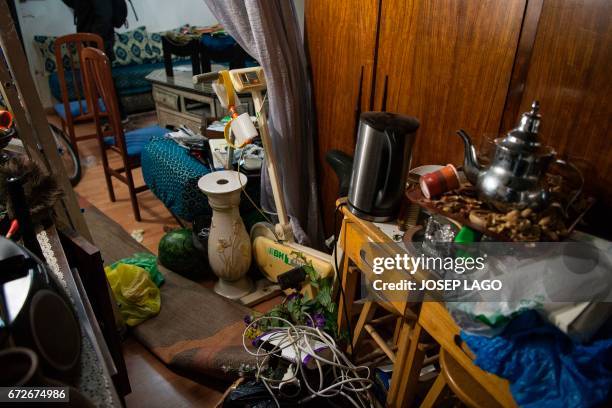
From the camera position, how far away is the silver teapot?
838 mm

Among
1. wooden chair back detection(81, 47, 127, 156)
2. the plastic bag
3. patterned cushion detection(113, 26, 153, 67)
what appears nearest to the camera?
the plastic bag

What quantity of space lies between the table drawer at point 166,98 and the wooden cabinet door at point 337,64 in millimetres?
1803

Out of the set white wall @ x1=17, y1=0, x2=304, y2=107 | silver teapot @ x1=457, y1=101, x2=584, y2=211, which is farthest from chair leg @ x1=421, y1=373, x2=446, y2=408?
white wall @ x1=17, y1=0, x2=304, y2=107

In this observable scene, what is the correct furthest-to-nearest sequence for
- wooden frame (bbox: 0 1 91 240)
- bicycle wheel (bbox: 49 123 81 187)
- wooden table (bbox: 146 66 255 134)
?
bicycle wheel (bbox: 49 123 81 187) → wooden table (bbox: 146 66 255 134) → wooden frame (bbox: 0 1 91 240)

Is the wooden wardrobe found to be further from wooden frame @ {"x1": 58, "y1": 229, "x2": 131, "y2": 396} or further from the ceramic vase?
wooden frame @ {"x1": 58, "y1": 229, "x2": 131, "y2": 396}

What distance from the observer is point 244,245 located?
1.94 meters

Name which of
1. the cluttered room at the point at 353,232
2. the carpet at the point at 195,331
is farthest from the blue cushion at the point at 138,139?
the carpet at the point at 195,331

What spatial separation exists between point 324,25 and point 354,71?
0.27 meters

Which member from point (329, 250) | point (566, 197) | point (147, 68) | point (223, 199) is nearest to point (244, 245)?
point (223, 199)

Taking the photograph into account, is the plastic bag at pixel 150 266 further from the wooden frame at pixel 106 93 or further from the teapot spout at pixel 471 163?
the teapot spout at pixel 471 163

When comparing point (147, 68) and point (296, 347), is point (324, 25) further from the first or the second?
point (147, 68)

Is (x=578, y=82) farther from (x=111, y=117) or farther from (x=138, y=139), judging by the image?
(x=138, y=139)

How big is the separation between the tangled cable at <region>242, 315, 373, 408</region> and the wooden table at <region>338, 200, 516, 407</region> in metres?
0.11
